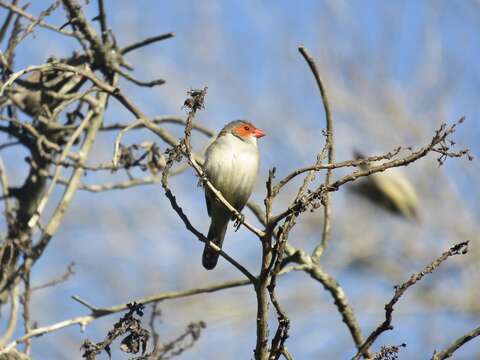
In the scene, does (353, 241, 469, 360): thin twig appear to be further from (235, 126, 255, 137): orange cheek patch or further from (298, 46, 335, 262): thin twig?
(235, 126, 255, 137): orange cheek patch

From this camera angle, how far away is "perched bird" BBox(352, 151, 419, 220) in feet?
30.6

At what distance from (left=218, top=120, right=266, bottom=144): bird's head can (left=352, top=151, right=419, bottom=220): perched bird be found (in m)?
3.04

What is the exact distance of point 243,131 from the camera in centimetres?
598

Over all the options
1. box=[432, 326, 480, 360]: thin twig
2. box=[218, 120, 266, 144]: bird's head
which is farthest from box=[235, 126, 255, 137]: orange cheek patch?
box=[432, 326, 480, 360]: thin twig

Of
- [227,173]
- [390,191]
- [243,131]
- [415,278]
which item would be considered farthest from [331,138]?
A: [390,191]

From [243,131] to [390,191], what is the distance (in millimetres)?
A: 3867

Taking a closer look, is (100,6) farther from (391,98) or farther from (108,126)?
(391,98)

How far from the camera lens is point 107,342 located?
10.7ft

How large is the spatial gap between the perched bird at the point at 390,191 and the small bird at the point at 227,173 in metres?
3.54

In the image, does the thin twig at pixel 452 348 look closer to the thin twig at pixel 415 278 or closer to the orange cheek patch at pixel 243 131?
the thin twig at pixel 415 278

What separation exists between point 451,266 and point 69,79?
312 inches

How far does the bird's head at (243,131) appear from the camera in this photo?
5818 millimetres

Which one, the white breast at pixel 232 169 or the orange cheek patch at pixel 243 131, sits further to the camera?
the orange cheek patch at pixel 243 131

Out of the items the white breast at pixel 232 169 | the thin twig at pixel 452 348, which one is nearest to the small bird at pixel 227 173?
the white breast at pixel 232 169
